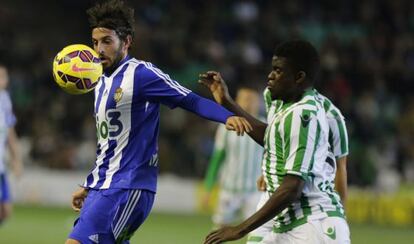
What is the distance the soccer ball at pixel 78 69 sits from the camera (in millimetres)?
6484

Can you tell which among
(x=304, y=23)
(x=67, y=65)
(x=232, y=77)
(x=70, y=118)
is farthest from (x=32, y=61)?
(x=67, y=65)

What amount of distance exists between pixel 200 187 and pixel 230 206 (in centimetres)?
692

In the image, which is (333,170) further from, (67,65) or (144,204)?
(67,65)

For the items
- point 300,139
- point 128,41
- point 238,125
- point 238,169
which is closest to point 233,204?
point 238,169

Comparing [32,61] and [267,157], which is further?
[32,61]

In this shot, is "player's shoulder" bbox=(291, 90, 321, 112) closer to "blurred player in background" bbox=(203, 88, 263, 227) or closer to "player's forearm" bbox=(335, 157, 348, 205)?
"player's forearm" bbox=(335, 157, 348, 205)

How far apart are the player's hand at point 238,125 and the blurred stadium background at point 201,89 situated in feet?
29.8

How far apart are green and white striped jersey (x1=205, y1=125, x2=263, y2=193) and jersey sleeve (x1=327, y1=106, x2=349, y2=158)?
17.9 feet

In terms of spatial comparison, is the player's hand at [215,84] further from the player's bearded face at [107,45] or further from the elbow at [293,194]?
the elbow at [293,194]

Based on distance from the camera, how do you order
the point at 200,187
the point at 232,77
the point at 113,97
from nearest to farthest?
the point at 113,97 → the point at 200,187 → the point at 232,77

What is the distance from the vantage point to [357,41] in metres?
22.5

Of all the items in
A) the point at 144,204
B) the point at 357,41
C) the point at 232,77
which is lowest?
the point at 144,204

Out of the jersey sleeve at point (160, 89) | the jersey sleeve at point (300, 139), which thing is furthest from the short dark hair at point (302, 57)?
the jersey sleeve at point (160, 89)

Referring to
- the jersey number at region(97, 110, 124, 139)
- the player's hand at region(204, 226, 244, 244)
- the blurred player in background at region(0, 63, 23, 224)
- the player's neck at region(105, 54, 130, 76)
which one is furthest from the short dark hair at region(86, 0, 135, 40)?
the blurred player in background at region(0, 63, 23, 224)
